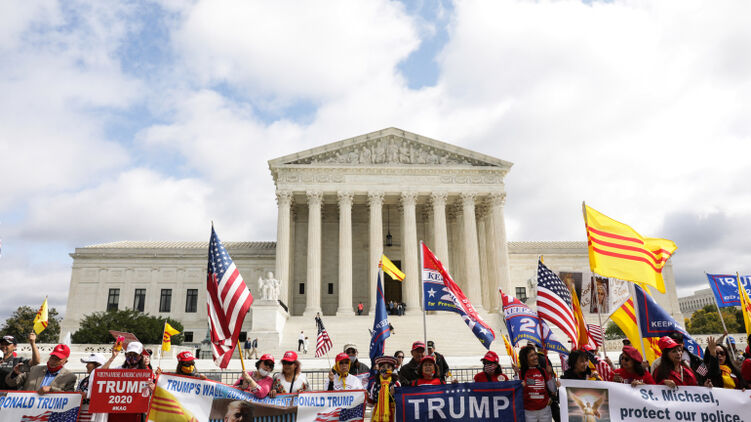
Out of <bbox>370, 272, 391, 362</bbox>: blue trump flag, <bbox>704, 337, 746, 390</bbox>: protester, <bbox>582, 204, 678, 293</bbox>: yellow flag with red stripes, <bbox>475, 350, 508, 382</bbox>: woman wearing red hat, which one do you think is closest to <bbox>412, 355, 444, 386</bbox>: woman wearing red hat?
<bbox>475, 350, 508, 382</bbox>: woman wearing red hat

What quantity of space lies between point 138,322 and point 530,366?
37131 millimetres

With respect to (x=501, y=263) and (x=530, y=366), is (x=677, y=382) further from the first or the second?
(x=501, y=263)

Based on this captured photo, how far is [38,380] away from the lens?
7.89 m

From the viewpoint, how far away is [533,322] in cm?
1209

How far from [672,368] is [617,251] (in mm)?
3617

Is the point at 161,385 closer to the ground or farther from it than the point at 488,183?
closer to the ground

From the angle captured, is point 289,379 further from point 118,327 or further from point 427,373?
point 118,327

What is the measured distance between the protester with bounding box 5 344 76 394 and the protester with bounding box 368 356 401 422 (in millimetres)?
4572

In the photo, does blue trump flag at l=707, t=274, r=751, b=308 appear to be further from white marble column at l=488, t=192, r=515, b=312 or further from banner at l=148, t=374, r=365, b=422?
white marble column at l=488, t=192, r=515, b=312

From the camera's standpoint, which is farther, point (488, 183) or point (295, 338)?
point (488, 183)

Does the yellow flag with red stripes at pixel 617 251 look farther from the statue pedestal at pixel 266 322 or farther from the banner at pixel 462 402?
the statue pedestal at pixel 266 322

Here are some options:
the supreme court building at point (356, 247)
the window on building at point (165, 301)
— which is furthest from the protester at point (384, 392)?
the window on building at point (165, 301)

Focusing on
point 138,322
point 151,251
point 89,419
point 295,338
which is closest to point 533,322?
point 89,419

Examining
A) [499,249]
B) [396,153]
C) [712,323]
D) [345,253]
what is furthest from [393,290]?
[712,323]
